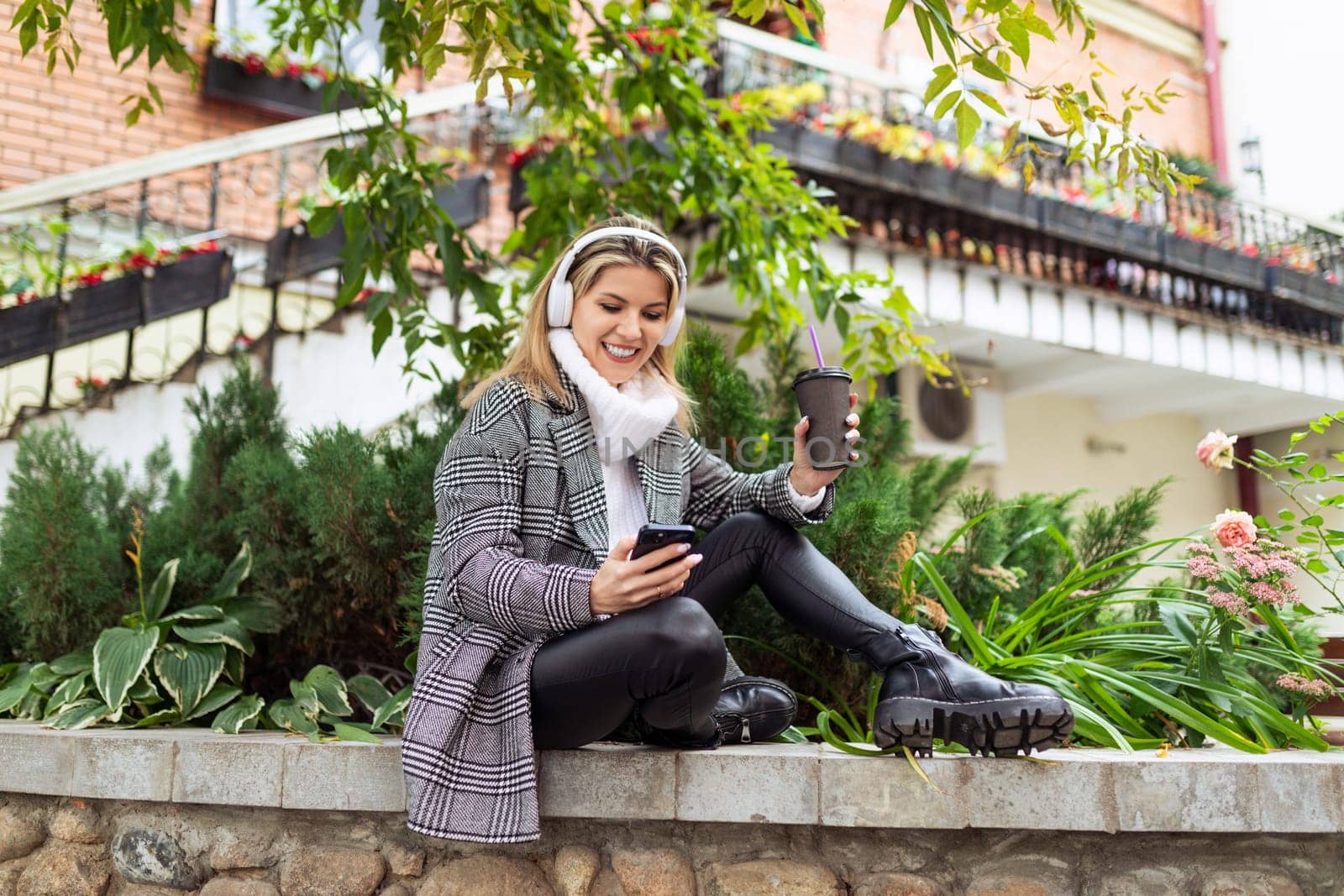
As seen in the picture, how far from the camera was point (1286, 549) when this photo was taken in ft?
7.04

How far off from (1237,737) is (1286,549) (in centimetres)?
40

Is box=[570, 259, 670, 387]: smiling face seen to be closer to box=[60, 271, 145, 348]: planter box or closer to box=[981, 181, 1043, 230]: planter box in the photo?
box=[60, 271, 145, 348]: planter box

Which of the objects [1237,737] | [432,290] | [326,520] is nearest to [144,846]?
[326,520]

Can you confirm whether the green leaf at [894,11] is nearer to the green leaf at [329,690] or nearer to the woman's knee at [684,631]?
the woman's knee at [684,631]

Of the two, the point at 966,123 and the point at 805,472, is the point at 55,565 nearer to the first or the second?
the point at 805,472

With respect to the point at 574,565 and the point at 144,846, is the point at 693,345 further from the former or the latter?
the point at 144,846

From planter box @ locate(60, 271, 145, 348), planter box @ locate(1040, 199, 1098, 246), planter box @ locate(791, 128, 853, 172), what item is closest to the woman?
planter box @ locate(60, 271, 145, 348)

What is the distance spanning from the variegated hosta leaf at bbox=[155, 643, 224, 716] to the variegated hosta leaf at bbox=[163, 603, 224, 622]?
0.07m

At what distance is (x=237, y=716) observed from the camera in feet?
7.69

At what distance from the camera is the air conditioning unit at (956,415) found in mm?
7055

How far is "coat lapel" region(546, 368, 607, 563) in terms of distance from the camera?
196 cm

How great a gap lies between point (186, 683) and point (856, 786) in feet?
5.18

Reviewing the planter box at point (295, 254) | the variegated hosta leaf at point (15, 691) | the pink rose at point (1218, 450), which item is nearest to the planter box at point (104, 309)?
the planter box at point (295, 254)

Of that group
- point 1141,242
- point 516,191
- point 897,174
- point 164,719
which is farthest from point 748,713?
point 1141,242
